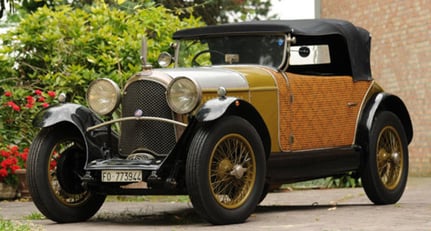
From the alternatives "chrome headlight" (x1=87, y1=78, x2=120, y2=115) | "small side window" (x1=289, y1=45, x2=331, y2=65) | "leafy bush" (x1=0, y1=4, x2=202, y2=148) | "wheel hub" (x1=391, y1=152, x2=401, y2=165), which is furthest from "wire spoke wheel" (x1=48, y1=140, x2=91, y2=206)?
"leafy bush" (x1=0, y1=4, x2=202, y2=148)

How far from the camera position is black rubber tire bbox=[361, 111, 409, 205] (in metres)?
10.4

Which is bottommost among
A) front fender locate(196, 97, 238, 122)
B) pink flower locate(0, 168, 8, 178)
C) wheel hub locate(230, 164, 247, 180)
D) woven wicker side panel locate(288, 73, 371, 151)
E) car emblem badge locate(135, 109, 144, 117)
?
pink flower locate(0, 168, 8, 178)

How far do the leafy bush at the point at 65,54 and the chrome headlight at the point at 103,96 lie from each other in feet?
12.9

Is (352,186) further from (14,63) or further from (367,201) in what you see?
(14,63)

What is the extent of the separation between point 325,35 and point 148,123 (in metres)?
2.64

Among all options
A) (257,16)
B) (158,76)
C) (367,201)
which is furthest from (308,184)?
(257,16)

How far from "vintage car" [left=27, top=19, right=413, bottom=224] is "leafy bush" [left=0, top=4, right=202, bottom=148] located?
263cm

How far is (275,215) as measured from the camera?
9.38 meters

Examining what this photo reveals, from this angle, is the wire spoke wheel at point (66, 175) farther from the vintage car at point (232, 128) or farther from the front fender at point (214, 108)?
the front fender at point (214, 108)

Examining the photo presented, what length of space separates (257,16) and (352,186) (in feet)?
40.3

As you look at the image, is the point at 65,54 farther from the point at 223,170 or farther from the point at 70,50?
the point at 223,170

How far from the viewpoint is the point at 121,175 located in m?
8.54

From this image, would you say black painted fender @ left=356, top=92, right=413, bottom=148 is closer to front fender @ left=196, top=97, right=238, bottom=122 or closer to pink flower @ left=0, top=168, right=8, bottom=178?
front fender @ left=196, top=97, right=238, bottom=122

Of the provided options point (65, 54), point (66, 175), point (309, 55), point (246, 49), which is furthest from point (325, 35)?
point (65, 54)
